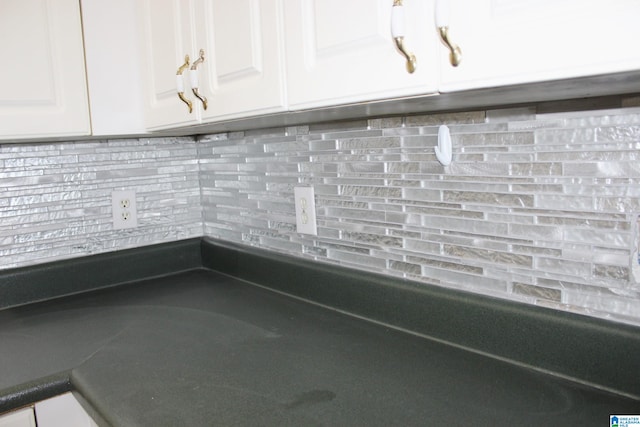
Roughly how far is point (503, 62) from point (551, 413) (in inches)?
19.7

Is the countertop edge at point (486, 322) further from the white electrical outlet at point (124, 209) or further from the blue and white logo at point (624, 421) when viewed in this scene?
the white electrical outlet at point (124, 209)

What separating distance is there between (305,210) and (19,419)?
0.75 m

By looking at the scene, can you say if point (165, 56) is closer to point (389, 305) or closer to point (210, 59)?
point (210, 59)

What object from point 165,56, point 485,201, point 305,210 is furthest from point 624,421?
point 165,56

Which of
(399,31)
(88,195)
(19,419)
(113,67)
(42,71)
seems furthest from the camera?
(88,195)

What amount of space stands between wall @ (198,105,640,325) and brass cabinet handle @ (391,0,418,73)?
0.29 meters

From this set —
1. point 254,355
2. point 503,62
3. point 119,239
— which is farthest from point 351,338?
point 119,239

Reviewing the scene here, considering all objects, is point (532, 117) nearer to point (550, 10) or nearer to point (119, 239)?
point (550, 10)

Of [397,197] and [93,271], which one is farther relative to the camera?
[93,271]

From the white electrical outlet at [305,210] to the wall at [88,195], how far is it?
547 mm

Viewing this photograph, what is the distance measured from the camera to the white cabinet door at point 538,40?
49 cm

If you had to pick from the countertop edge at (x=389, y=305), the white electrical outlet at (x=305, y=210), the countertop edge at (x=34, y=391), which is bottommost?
the countertop edge at (x=34, y=391)

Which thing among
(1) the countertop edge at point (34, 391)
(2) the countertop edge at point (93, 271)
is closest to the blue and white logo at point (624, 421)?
(1) the countertop edge at point (34, 391)

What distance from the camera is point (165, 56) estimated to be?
1241 millimetres
